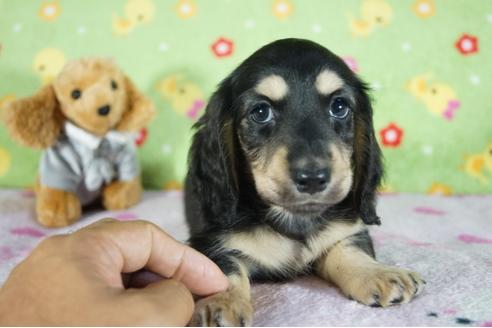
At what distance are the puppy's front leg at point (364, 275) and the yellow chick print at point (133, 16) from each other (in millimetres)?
2029

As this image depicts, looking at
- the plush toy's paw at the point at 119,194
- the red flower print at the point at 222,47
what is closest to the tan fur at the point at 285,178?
the plush toy's paw at the point at 119,194

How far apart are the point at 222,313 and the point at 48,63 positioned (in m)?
2.36

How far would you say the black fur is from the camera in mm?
1631

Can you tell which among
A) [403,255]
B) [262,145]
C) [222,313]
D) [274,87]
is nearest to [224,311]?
[222,313]

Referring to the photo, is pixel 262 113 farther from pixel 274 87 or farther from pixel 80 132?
pixel 80 132

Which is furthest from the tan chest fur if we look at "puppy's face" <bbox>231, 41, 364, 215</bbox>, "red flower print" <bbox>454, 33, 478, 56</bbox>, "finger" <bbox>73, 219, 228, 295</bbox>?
"red flower print" <bbox>454, 33, 478, 56</bbox>

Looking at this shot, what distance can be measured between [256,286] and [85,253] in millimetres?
634

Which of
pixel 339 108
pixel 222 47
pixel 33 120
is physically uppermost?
pixel 222 47

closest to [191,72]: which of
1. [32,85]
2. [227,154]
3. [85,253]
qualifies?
[32,85]

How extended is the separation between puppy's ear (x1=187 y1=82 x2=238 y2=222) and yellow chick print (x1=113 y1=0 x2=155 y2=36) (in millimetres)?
1555

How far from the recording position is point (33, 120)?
2459 millimetres

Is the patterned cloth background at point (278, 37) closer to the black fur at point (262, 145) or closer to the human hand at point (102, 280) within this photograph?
the black fur at point (262, 145)

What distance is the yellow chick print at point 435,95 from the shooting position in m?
2.99

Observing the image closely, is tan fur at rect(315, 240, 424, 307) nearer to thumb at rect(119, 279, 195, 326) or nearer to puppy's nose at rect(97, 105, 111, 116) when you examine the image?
thumb at rect(119, 279, 195, 326)
